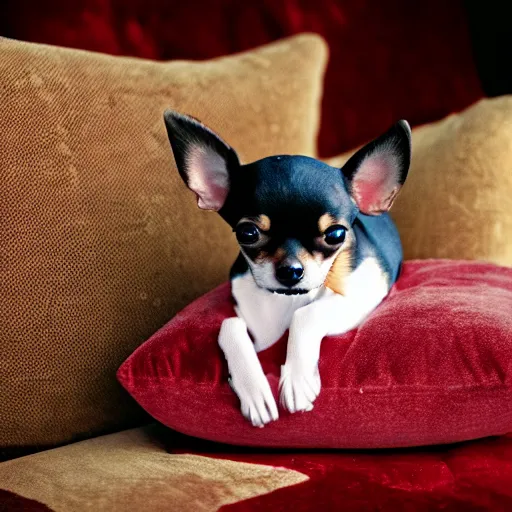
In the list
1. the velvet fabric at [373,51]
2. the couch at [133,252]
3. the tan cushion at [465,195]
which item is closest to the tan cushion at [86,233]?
the couch at [133,252]

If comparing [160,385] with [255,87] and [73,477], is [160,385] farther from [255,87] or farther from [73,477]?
[255,87]

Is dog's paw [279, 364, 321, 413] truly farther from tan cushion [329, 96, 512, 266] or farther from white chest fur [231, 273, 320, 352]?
tan cushion [329, 96, 512, 266]

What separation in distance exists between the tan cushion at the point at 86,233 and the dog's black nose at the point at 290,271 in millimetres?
335

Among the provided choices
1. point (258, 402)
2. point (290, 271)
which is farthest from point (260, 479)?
point (290, 271)

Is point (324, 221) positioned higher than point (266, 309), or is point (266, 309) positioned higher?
point (324, 221)

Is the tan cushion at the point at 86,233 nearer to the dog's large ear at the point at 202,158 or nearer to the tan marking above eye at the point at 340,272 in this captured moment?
the dog's large ear at the point at 202,158

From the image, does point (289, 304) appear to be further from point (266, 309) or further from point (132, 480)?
point (132, 480)

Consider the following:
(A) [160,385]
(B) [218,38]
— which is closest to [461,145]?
(B) [218,38]

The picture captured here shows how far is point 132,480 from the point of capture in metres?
0.86

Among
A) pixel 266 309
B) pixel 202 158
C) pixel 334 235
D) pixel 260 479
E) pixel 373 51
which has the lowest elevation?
pixel 260 479

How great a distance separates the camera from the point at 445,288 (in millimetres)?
1041

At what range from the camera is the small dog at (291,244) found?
0.90 meters

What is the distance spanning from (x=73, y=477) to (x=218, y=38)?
46.0 inches

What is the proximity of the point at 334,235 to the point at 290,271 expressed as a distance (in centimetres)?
9
